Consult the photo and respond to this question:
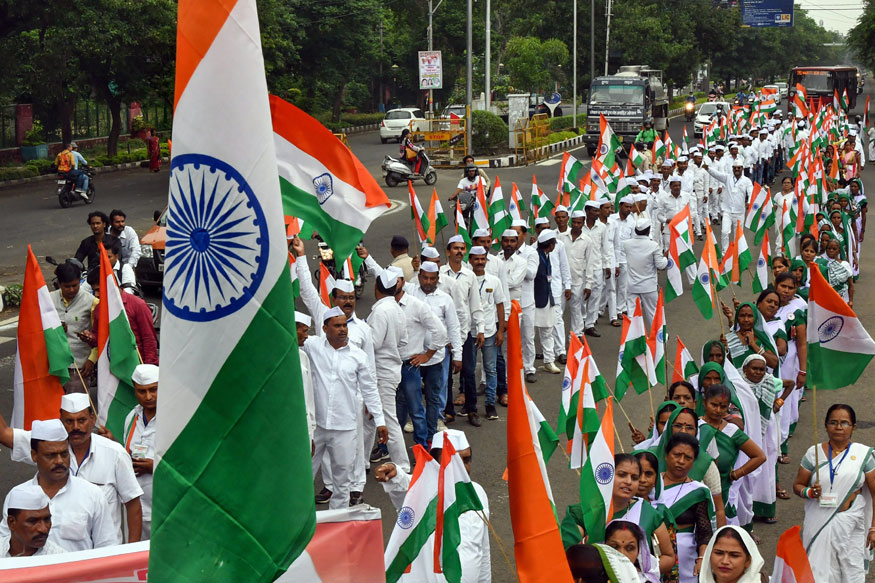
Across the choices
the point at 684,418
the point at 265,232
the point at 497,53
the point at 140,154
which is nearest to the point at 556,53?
the point at 497,53

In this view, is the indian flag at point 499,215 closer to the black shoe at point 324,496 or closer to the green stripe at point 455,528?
the black shoe at point 324,496

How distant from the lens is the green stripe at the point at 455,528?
5016 mm

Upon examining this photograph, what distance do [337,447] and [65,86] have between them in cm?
2722

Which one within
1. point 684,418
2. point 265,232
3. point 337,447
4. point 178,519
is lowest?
point 337,447

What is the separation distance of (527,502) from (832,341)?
358cm

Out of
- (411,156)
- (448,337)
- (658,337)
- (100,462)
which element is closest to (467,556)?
(100,462)

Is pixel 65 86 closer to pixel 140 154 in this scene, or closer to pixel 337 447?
pixel 140 154

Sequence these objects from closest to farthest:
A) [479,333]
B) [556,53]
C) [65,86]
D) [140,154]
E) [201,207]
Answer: [201,207] → [479,333] → [65,86] → [140,154] → [556,53]

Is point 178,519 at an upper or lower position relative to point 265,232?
lower

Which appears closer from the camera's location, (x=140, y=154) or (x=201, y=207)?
(x=201, y=207)

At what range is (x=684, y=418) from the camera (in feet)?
20.3

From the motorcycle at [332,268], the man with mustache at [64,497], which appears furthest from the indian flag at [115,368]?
the motorcycle at [332,268]

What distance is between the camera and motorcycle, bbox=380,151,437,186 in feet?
83.6

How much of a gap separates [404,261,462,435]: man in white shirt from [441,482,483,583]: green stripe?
379cm
